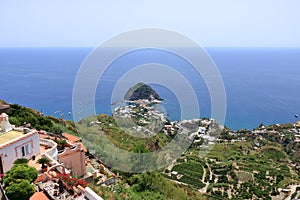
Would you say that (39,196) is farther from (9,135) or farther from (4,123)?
(4,123)

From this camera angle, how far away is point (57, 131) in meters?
9.86

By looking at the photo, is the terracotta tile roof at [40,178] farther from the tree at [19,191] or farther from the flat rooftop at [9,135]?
the flat rooftop at [9,135]

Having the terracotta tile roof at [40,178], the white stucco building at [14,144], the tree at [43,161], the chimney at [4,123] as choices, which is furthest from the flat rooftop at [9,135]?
the terracotta tile roof at [40,178]

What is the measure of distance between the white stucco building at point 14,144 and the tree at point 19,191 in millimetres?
1682

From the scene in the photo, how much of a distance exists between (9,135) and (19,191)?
2.71 metres

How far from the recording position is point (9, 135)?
6418 millimetres

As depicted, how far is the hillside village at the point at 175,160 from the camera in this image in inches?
223

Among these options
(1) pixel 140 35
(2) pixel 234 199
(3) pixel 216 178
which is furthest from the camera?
(3) pixel 216 178

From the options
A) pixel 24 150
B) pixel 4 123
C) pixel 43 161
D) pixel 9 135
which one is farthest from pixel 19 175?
pixel 4 123

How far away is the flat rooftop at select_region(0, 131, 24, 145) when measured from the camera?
6055mm

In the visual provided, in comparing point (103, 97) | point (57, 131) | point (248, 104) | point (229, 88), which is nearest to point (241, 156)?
point (103, 97)

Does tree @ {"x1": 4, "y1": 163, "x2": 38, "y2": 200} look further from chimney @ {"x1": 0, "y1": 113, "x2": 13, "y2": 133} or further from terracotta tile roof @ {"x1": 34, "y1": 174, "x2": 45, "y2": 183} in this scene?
chimney @ {"x1": 0, "y1": 113, "x2": 13, "y2": 133}

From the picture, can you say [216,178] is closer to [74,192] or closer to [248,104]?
[74,192]

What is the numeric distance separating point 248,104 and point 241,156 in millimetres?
20590
